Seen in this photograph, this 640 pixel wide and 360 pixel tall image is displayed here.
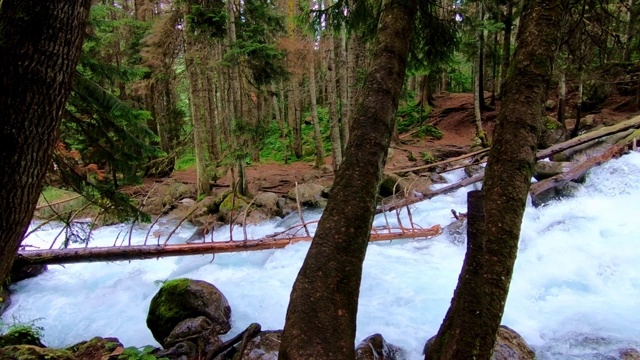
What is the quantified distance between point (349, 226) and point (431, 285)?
5.13 metres

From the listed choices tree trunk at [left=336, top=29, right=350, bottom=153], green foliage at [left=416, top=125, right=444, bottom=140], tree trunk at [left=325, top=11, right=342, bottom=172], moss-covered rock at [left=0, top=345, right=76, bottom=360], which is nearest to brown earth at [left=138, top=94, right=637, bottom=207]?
green foliage at [left=416, top=125, right=444, bottom=140]

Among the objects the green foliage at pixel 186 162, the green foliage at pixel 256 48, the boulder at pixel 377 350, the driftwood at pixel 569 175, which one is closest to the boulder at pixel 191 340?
the boulder at pixel 377 350

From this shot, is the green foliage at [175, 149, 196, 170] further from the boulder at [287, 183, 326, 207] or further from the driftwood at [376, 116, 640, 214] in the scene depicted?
the driftwood at [376, 116, 640, 214]

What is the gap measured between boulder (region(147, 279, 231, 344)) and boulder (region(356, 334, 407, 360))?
2148 mm

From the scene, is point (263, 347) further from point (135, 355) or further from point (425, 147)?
point (425, 147)

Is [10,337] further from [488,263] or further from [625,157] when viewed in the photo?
[625,157]

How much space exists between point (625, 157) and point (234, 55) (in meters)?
10.6

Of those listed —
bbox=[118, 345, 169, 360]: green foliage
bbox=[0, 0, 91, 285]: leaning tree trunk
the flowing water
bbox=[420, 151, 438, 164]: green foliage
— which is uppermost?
bbox=[0, 0, 91, 285]: leaning tree trunk

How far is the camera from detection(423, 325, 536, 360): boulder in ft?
13.0

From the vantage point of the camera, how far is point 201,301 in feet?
18.4

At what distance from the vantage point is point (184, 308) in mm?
5426

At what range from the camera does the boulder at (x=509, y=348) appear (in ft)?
13.0

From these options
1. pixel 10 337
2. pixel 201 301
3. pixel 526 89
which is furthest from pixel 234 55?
pixel 526 89

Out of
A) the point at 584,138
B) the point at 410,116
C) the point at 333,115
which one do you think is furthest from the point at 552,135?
the point at 410,116
